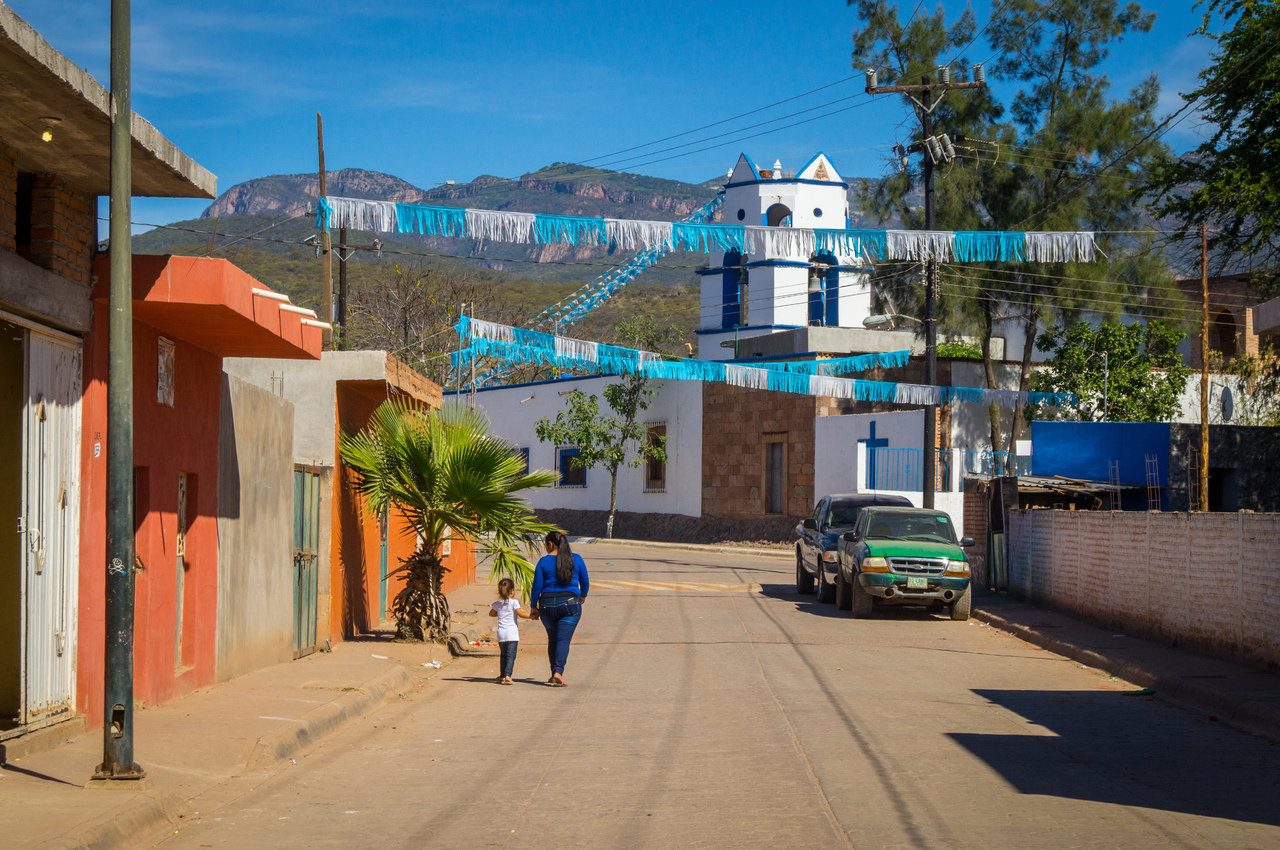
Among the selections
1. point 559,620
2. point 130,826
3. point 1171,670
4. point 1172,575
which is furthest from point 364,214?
point 1172,575

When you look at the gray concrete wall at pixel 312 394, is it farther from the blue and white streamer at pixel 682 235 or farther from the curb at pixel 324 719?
the curb at pixel 324 719

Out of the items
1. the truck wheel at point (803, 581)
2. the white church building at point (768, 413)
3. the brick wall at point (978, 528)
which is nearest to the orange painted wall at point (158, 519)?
the truck wheel at point (803, 581)

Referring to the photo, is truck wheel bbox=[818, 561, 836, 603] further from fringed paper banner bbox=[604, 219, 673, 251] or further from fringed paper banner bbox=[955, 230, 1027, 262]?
fringed paper banner bbox=[604, 219, 673, 251]

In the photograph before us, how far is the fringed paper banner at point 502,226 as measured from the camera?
1599 cm

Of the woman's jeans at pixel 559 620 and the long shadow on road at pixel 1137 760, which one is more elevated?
the woman's jeans at pixel 559 620

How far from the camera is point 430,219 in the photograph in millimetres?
15703

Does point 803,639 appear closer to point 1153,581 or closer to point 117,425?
point 1153,581

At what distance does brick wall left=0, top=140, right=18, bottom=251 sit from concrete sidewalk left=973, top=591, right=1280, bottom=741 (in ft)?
33.7

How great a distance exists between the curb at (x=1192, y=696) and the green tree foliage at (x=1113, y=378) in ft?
62.2

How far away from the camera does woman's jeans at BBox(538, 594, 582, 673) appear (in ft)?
42.8

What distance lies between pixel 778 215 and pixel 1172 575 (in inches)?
1607

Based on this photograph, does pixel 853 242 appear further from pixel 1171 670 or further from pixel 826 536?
pixel 1171 670

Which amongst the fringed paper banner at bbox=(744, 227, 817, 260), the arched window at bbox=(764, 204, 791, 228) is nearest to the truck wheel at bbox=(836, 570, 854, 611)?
the fringed paper banner at bbox=(744, 227, 817, 260)

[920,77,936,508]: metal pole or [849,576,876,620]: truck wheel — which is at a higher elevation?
[920,77,936,508]: metal pole
